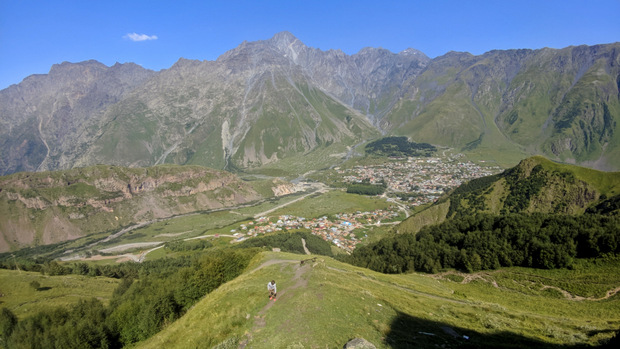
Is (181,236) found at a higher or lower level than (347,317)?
lower

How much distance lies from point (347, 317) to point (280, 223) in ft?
486

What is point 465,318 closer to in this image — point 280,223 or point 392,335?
point 392,335

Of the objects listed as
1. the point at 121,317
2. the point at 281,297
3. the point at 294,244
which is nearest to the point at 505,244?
the point at 281,297

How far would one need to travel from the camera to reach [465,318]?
3134cm

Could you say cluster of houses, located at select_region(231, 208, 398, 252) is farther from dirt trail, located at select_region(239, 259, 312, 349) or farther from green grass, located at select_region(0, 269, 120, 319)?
dirt trail, located at select_region(239, 259, 312, 349)

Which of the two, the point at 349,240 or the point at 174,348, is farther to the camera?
the point at 349,240

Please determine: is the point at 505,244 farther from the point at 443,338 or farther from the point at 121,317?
the point at 121,317

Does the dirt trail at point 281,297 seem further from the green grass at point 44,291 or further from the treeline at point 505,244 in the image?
the green grass at point 44,291

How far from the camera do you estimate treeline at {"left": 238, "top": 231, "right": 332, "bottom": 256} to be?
385 ft

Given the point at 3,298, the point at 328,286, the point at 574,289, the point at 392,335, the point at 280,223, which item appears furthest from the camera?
the point at 280,223

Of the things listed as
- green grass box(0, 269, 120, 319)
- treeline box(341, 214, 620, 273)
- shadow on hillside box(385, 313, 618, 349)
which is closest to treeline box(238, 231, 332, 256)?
treeline box(341, 214, 620, 273)

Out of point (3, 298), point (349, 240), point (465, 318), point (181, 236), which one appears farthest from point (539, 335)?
point (181, 236)

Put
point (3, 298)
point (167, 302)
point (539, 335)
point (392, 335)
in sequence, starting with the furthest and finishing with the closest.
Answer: point (3, 298)
point (167, 302)
point (539, 335)
point (392, 335)

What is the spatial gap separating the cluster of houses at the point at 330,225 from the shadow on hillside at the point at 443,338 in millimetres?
107638
